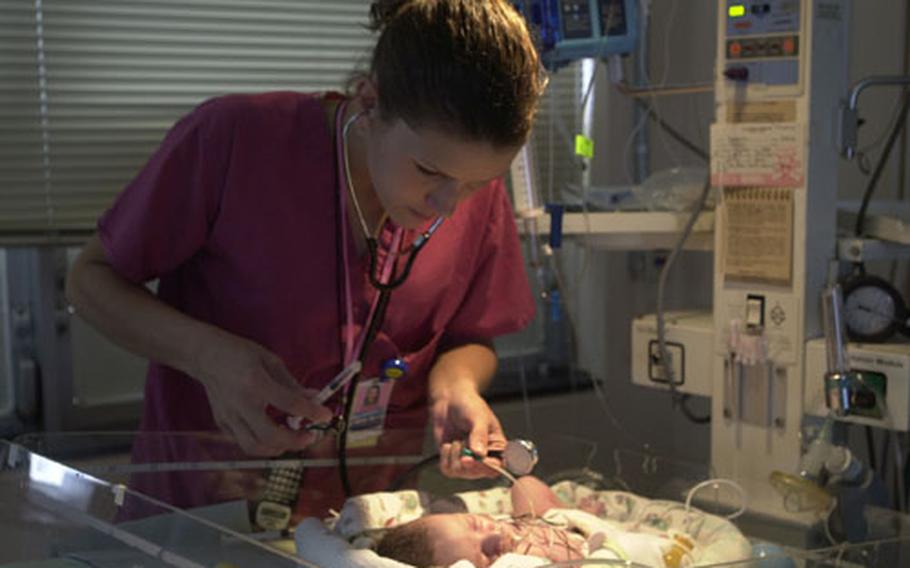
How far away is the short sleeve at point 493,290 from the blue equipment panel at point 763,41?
56 cm

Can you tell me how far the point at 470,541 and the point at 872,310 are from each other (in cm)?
92

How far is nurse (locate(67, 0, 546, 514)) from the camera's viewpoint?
1474mm

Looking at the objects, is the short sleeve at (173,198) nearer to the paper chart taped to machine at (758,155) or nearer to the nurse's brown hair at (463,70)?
the nurse's brown hair at (463,70)

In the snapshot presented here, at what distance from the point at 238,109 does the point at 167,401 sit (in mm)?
469

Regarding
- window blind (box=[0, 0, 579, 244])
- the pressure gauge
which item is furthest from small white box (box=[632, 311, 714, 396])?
window blind (box=[0, 0, 579, 244])

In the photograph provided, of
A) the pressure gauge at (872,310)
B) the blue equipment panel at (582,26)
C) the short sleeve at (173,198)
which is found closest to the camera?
the short sleeve at (173,198)

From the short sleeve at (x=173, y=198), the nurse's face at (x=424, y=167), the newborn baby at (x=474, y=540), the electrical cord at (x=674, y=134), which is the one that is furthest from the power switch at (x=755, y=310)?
the short sleeve at (x=173, y=198)

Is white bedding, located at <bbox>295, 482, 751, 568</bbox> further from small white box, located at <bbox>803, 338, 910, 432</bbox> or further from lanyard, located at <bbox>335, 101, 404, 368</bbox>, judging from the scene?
small white box, located at <bbox>803, 338, 910, 432</bbox>

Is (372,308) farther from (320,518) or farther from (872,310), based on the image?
(872,310)

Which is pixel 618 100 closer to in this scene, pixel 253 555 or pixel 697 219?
pixel 697 219

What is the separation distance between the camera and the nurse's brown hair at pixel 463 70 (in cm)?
138

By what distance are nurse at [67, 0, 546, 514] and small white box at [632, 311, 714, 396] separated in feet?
1.76

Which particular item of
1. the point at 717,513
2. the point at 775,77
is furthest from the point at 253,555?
the point at 775,77

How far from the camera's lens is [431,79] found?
140 cm
